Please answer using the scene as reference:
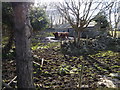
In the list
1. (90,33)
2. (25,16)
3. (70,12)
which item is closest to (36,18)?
(70,12)

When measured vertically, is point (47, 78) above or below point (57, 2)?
below

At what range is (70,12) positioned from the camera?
9.67 m

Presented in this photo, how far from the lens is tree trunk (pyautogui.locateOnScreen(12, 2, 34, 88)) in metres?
2.06

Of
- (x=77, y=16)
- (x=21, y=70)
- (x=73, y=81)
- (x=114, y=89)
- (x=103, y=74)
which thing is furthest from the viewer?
(x=77, y=16)

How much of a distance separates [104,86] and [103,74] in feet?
3.44

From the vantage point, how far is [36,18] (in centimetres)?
804

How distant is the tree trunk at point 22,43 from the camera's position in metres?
2.06

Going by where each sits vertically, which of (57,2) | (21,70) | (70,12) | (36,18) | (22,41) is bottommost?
(21,70)

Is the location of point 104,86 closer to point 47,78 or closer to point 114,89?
point 114,89

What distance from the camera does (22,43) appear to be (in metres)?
2.16

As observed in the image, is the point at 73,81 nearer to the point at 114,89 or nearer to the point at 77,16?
the point at 114,89

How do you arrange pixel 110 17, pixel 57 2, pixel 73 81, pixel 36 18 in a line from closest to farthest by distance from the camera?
pixel 73 81
pixel 36 18
pixel 57 2
pixel 110 17

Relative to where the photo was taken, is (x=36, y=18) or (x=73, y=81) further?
(x=36, y=18)

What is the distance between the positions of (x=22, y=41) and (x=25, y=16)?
0.47 m
